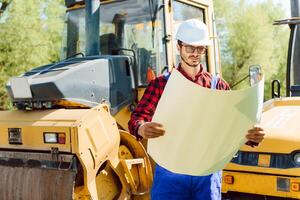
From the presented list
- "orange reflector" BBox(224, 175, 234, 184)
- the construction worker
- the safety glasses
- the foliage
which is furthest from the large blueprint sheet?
the foliage

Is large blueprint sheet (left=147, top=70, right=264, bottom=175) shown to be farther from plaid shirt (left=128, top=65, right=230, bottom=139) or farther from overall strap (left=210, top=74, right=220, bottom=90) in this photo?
overall strap (left=210, top=74, right=220, bottom=90)

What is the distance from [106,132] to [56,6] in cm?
1551

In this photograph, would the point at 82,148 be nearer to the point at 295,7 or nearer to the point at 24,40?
the point at 295,7

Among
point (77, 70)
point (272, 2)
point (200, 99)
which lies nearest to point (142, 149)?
point (77, 70)

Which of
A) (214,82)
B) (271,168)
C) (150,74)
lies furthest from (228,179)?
(150,74)

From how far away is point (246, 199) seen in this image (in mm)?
3877

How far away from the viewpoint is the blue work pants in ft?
10.2

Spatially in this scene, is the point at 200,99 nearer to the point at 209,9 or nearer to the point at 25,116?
the point at 25,116

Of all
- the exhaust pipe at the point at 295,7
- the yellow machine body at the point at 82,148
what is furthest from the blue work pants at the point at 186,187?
the exhaust pipe at the point at 295,7

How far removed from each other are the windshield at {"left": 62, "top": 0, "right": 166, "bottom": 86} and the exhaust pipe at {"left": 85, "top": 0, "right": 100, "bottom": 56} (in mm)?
168

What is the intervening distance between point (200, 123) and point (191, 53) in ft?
1.55

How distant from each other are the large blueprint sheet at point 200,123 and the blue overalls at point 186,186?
21 centimetres

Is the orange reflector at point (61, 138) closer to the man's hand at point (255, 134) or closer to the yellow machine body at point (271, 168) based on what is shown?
the yellow machine body at point (271, 168)

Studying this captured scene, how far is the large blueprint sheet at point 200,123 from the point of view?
9.05 ft
